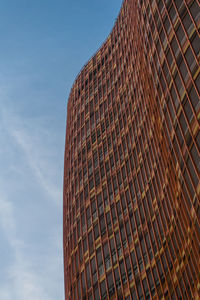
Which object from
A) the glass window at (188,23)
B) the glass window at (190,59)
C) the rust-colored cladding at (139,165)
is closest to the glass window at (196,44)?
the rust-colored cladding at (139,165)

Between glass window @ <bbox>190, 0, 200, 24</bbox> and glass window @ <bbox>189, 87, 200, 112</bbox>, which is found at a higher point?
glass window @ <bbox>190, 0, 200, 24</bbox>

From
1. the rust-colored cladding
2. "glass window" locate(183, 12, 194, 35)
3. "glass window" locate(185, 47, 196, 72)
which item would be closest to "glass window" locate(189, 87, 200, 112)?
the rust-colored cladding

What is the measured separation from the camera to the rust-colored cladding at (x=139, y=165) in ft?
141

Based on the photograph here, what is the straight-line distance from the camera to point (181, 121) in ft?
144

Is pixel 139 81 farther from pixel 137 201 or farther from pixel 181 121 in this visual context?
pixel 181 121

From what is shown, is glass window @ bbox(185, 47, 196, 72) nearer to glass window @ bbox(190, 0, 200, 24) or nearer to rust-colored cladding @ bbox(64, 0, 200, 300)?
rust-colored cladding @ bbox(64, 0, 200, 300)

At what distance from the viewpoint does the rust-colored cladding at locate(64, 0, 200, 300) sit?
43125 millimetres

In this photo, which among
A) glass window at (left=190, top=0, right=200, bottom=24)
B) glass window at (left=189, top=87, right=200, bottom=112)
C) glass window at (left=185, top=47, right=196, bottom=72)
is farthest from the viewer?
glass window at (left=190, top=0, right=200, bottom=24)

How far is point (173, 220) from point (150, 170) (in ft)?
32.9

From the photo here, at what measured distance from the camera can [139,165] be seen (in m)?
61.3

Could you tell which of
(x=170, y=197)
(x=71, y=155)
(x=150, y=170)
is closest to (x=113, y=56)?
(x=71, y=155)

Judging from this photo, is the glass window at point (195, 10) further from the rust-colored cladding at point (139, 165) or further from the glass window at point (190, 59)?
the glass window at point (190, 59)

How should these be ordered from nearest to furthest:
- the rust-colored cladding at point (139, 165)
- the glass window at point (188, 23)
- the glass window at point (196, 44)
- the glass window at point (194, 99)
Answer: the glass window at point (194, 99) < the glass window at point (196, 44) < the rust-colored cladding at point (139, 165) < the glass window at point (188, 23)

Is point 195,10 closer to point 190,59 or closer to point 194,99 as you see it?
point 190,59
